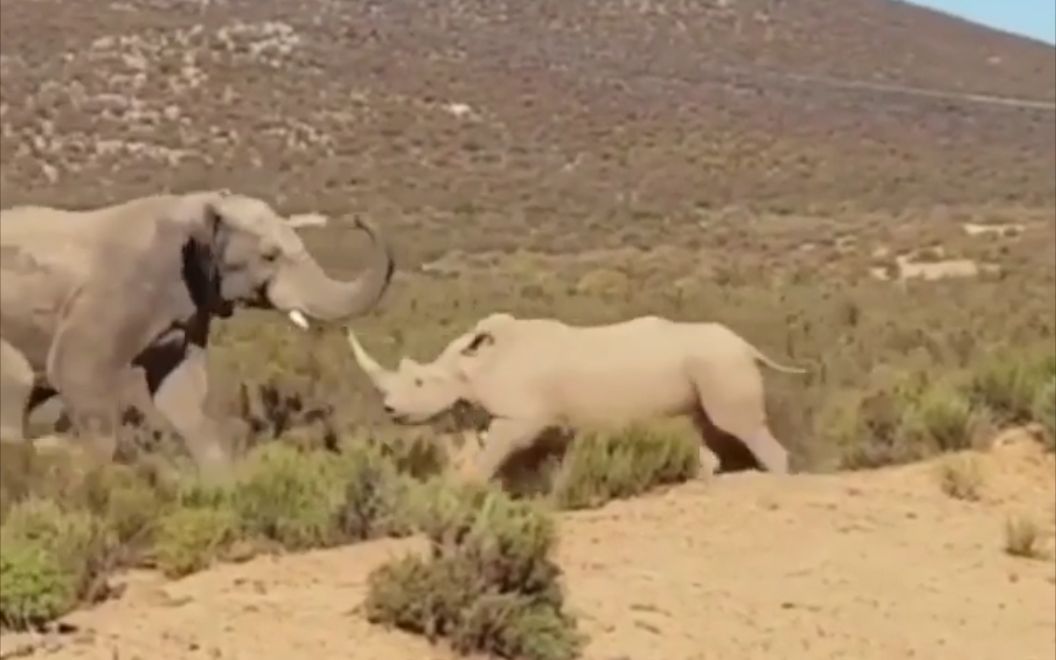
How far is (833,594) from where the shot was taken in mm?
10391

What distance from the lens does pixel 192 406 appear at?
1289 cm

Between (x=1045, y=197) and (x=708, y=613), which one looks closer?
(x=708, y=613)

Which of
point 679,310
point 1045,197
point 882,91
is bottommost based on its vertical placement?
point 1045,197

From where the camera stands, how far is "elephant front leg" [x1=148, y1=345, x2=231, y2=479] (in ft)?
41.6

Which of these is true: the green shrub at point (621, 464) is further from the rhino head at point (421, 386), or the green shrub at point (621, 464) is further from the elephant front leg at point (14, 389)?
the elephant front leg at point (14, 389)

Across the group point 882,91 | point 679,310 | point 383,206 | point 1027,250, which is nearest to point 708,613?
point 679,310

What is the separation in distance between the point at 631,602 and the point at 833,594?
3.87 feet

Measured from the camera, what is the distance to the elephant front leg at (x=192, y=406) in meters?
12.7

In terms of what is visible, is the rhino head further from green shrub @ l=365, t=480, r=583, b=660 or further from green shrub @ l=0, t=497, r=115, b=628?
green shrub @ l=365, t=480, r=583, b=660

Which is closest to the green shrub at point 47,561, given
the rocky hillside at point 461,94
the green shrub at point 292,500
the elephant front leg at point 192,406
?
the green shrub at point 292,500

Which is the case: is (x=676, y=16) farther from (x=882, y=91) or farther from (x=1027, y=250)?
(x=1027, y=250)

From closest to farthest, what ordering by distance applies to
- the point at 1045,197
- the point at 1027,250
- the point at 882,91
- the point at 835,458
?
1. the point at 835,458
2. the point at 882,91
3. the point at 1027,250
4. the point at 1045,197

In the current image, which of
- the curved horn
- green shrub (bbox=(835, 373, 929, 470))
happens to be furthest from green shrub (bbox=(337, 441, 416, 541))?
green shrub (bbox=(835, 373, 929, 470))

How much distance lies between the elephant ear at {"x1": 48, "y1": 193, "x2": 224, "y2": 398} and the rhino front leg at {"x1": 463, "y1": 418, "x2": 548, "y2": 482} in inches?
73.5
